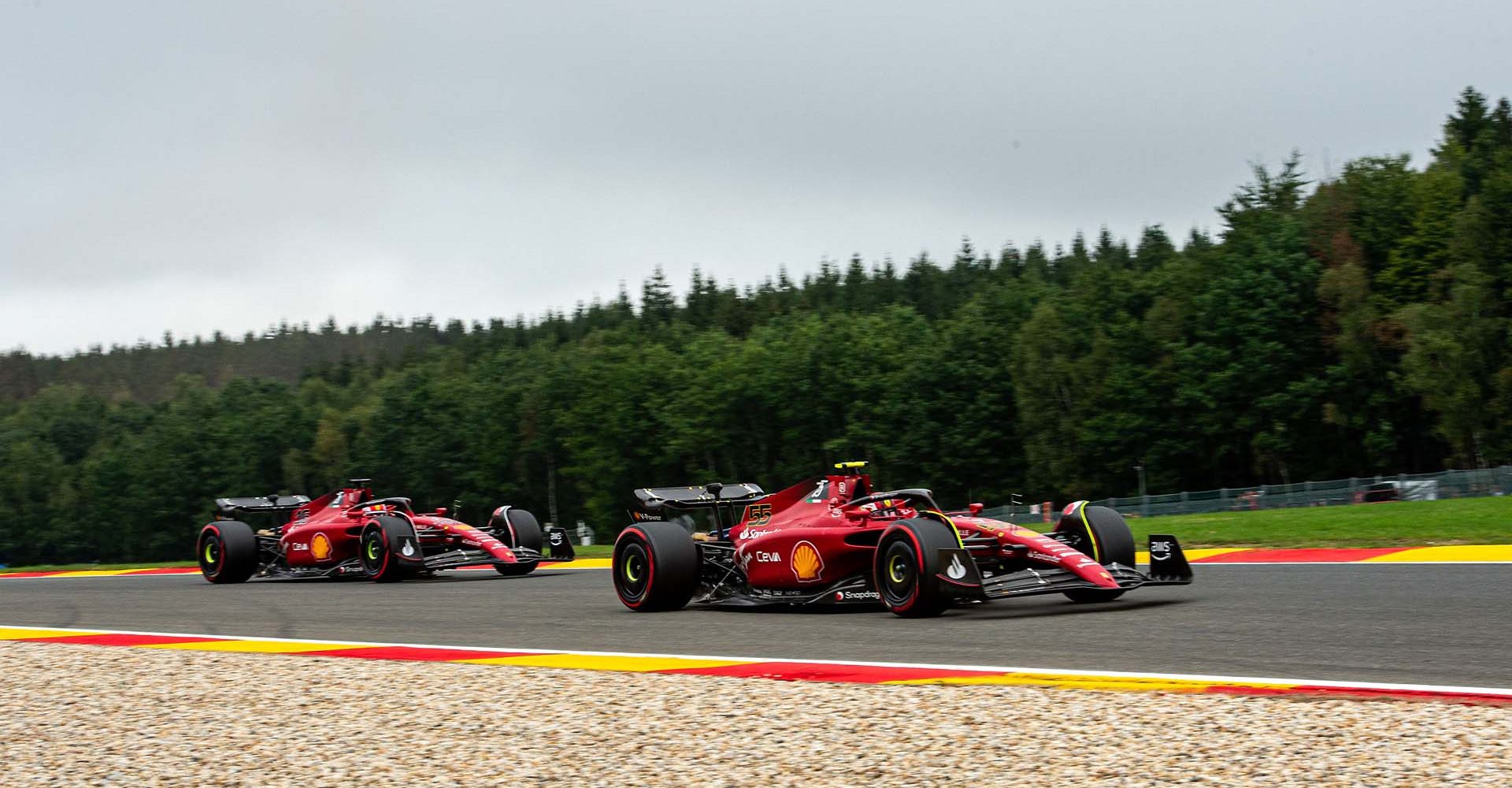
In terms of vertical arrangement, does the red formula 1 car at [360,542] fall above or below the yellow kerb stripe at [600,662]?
above

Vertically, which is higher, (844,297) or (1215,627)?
(844,297)

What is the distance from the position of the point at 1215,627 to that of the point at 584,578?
1094cm

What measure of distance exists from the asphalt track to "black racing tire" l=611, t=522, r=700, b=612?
0.20m

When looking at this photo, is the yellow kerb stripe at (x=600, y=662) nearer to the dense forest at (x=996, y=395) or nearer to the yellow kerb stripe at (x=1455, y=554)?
the yellow kerb stripe at (x=1455, y=554)

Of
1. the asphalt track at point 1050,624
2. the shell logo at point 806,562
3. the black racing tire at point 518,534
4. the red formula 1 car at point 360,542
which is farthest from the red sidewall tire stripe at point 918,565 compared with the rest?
the black racing tire at point 518,534

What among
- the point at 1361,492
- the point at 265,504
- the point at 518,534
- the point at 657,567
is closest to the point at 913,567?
the point at 657,567

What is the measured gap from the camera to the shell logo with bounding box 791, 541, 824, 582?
13.3 metres

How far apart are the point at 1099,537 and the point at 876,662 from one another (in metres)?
3.92

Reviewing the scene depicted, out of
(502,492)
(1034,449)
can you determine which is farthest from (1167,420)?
(502,492)

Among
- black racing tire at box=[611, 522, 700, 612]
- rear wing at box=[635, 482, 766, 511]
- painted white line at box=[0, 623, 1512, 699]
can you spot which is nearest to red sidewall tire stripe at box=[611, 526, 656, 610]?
black racing tire at box=[611, 522, 700, 612]

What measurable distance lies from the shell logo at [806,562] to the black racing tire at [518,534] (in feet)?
27.1

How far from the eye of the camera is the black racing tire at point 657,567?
14203 mm

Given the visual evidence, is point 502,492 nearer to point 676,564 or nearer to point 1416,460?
point 1416,460

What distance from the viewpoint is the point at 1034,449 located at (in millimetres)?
77062
